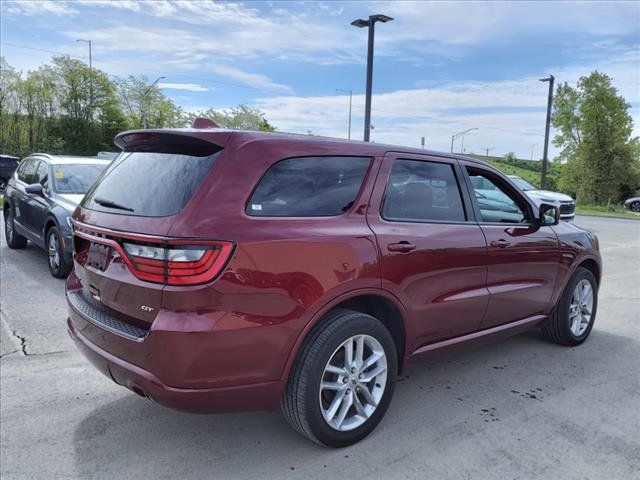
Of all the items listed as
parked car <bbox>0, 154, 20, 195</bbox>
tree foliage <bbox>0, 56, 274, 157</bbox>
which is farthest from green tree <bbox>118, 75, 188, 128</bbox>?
parked car <bbox>0, 154, 20, 195</bbox>

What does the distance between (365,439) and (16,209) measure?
304 inches

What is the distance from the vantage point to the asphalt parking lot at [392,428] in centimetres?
280

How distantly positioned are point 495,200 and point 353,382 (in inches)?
79.0

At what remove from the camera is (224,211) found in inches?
99.8

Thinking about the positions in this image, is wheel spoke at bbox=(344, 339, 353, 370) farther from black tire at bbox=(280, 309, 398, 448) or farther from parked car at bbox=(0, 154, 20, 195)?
parked car at bbox=(0, 154, 20, 195)

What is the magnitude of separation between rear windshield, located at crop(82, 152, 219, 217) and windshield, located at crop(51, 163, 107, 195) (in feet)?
15.1

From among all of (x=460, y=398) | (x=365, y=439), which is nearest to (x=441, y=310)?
(x=460, y=398)

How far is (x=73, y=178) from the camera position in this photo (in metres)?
7.66

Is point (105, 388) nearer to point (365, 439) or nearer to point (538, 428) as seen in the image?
point (365, 439)

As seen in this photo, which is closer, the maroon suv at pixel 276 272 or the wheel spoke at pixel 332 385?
the maroon suv at pixel 276 272

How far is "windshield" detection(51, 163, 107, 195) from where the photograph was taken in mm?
7434

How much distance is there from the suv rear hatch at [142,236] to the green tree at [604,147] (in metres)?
36.1

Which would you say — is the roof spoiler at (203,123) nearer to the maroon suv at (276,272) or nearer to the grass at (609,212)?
the maroon suv at (276,272)

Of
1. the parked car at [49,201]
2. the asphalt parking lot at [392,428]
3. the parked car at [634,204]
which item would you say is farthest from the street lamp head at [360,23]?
the parked car at [634,204]
